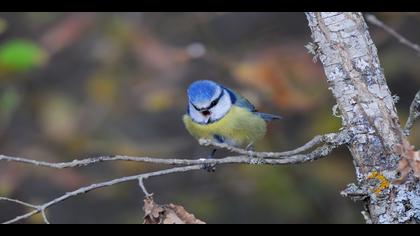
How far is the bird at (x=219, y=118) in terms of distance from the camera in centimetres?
314

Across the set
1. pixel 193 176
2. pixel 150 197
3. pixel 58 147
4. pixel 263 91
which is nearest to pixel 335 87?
pixel 150 197

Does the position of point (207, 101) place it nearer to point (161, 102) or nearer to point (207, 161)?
point (161, 102)

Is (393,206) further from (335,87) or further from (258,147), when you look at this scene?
(258,147)

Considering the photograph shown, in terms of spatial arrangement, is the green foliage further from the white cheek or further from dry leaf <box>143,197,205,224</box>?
dry leaf <box>143,197,205,224</box>

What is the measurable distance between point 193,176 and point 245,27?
1134 mm

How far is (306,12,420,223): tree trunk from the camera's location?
1.75 metres

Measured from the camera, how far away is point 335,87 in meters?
1.87

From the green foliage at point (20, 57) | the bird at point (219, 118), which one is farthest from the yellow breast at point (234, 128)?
the green foliage at point (20, 57)

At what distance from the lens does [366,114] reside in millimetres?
1806

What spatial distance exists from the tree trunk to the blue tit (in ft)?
4.14

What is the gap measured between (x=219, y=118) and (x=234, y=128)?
82mm

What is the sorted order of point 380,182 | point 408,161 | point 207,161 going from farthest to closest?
point 380,182 → point 207,161 → point 408,161

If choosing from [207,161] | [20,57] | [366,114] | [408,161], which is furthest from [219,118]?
[408,161]

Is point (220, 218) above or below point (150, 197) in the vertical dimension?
above
